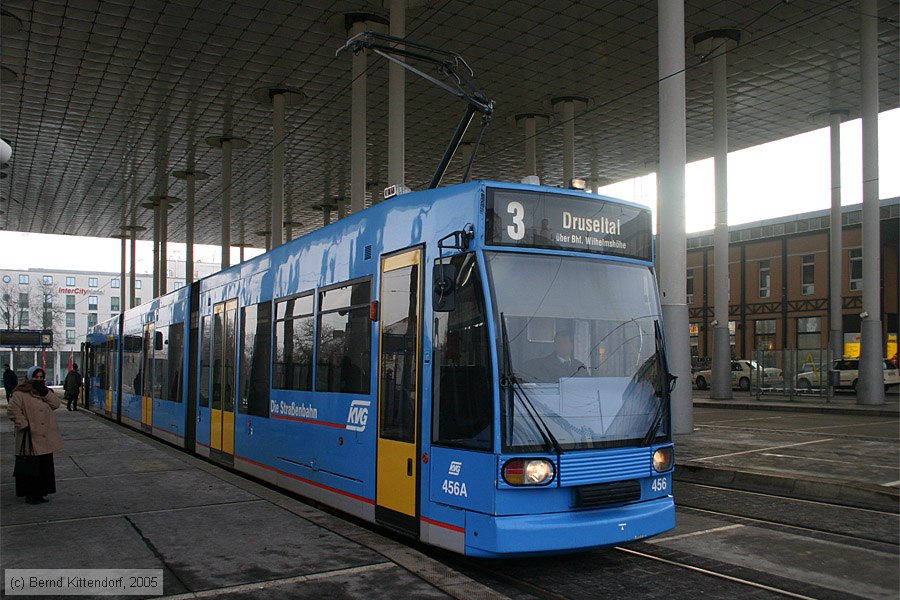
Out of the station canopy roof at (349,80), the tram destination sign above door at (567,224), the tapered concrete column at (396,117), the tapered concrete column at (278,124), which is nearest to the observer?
the tram destination sign above door at (567,224)

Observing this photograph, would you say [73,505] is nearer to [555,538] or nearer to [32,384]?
[32,384]

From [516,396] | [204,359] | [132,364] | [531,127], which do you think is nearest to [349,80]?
[531,127]

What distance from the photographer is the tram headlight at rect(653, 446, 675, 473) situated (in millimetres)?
6535

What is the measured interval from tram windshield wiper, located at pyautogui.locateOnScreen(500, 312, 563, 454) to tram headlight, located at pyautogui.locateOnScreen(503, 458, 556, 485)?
141 millimetres

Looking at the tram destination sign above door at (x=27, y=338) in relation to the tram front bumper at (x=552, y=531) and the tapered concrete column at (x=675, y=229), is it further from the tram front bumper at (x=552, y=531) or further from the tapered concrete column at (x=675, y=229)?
the tram front bumper at (x=552, y=531)

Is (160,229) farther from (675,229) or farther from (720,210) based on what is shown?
(675,229)

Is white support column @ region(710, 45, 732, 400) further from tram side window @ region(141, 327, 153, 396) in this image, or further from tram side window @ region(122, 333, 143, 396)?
tram side window @ region(122, 333, 143, 396)

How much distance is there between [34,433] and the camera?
9.26 meters

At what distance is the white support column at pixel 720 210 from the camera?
26.3 meters

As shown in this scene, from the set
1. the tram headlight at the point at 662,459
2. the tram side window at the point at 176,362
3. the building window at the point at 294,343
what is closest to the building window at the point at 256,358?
the building window at the point at 294,343

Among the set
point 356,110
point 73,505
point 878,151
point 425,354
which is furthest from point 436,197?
point 878,151

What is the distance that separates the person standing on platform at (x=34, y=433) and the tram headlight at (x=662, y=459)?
6950 millimetres

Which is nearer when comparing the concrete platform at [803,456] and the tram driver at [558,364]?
the tram driver at [558,364]

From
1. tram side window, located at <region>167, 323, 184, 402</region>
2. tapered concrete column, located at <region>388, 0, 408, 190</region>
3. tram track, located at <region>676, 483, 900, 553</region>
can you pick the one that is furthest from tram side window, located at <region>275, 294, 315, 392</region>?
tapered concrete column, located at <region>388, 0, 408, 190</region>
